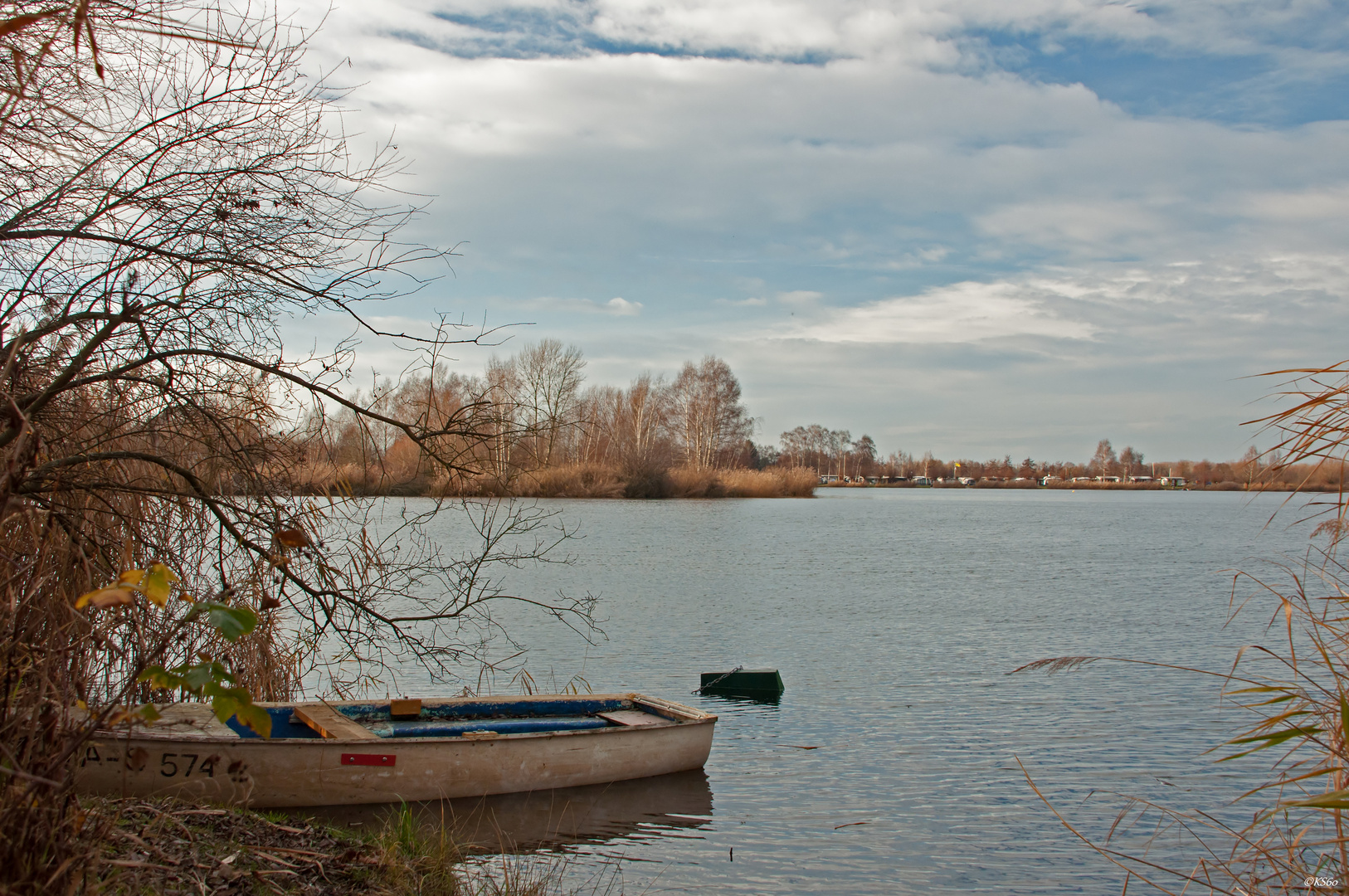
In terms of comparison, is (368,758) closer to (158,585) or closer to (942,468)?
(158,585)

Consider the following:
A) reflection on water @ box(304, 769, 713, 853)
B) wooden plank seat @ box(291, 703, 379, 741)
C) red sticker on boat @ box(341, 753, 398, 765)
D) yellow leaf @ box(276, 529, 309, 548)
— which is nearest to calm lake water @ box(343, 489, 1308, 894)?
reflection on water @ box(304, 769, 713, 853)

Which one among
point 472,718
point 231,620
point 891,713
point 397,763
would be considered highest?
point 231,620

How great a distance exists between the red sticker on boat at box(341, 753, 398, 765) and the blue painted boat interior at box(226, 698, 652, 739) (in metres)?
0.61

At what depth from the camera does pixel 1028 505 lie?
86.2 metres

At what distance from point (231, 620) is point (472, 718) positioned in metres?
8.00

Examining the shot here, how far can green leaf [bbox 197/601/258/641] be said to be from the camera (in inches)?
88.7

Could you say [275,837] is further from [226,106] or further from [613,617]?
[613,617]

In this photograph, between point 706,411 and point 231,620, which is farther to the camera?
point 706,411

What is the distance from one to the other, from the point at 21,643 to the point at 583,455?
57.5 metres

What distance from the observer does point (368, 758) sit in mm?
7840

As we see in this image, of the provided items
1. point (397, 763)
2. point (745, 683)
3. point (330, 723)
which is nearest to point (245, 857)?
point (397, 763)

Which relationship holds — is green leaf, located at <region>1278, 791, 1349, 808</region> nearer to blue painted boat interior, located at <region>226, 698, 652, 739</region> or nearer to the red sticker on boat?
the red sticker on boat

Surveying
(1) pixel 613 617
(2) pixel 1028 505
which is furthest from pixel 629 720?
(2) pixel 1028 505

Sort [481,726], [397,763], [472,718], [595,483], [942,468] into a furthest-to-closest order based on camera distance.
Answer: [942,468] → [595,483] → [472,718] → [481,726] → [397,763]
